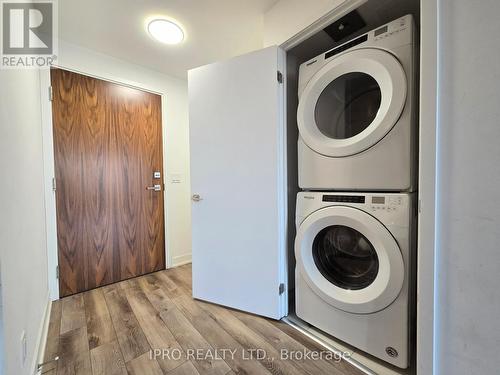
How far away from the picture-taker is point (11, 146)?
2.72 feet

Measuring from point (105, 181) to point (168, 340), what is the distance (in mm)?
1415

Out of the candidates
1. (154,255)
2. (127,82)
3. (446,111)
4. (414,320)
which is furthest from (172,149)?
(414,320)

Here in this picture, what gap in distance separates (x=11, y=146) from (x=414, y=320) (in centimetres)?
198

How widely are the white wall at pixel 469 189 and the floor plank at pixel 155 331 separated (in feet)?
3.73

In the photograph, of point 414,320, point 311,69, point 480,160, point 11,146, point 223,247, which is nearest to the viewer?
point 480,160

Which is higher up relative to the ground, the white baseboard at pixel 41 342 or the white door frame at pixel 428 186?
the white door frame at pixel 428 186

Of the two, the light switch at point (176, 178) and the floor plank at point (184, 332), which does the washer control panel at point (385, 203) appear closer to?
the floor plank at point (184, 332)

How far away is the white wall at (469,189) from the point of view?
2.02 feet

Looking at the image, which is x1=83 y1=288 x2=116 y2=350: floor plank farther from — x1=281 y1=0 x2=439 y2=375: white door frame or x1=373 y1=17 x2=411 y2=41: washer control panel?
x1=373 y1=17 x2=411 y2=41: washer control panel

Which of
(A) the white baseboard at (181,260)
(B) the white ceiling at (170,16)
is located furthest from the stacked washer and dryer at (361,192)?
(A) the white baseboard at (181,260)

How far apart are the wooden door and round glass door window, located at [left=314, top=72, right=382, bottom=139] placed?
5.51 ft

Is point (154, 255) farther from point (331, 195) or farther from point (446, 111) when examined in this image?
point (446, 111)

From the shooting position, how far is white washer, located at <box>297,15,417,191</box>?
0.92 m

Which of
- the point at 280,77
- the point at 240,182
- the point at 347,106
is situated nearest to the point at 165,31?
the point at 280,77
